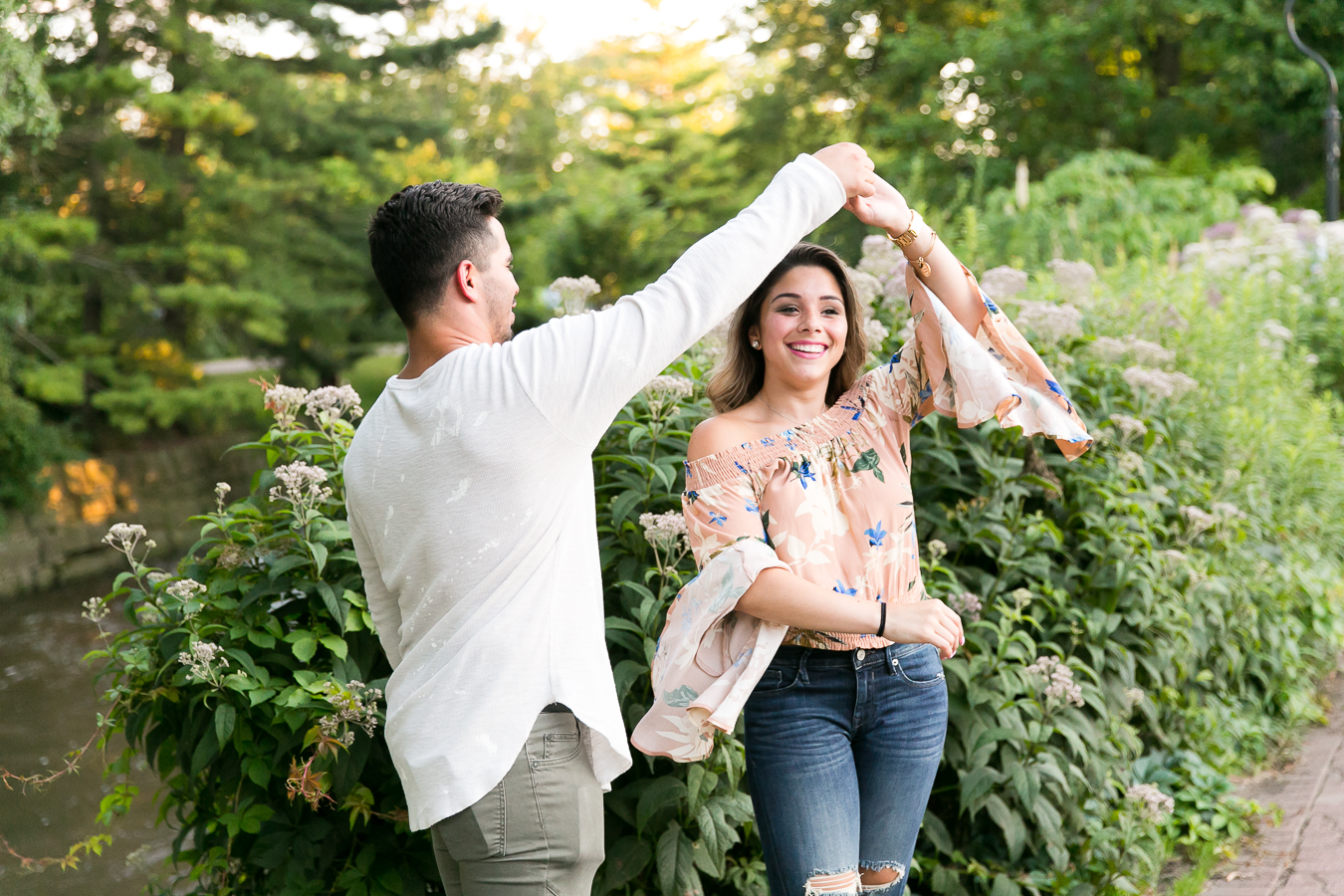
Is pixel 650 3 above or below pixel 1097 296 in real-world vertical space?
above

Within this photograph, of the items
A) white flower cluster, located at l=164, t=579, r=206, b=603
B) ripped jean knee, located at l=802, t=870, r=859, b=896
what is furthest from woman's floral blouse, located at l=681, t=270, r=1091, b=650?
white flower cluster, located at l=164, t=579, r=206, b=603

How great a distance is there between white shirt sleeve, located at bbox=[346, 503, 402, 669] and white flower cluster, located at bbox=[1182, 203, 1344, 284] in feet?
22.9

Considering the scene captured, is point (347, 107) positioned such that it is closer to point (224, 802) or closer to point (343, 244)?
point (343, 244)

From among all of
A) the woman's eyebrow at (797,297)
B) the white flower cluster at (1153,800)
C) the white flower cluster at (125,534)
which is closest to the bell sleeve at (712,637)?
the woman's eyebrow at (797,297)

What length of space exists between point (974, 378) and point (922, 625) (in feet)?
2.09

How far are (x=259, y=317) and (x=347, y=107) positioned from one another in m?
4.76

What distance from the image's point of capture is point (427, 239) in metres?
1.73

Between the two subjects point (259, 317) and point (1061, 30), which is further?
point (1061, 30)

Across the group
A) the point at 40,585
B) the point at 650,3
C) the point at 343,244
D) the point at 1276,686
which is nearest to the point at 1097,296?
the point at 1276,686

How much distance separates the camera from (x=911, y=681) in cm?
225

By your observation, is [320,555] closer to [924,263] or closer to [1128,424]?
[924,263]

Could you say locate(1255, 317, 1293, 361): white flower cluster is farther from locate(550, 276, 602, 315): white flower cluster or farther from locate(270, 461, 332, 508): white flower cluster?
locate(270, 461, 332, 508): white flower cluster

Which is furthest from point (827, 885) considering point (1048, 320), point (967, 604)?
point (1048, 320)

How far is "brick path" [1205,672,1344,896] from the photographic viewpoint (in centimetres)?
360
